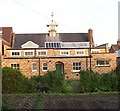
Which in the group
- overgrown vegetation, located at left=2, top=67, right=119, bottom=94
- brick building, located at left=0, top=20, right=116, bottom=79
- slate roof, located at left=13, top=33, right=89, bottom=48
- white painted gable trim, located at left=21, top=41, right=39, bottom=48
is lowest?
overgrown vegetation, located at left=2, top=67, right=119, bottom=94

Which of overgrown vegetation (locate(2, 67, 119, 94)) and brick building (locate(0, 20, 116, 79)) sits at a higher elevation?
brick building (locate(0, 20, 116, 79))

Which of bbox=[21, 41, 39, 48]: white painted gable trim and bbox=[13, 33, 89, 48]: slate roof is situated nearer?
bbox=[21, 41, 39, 48]: white painted gable trim

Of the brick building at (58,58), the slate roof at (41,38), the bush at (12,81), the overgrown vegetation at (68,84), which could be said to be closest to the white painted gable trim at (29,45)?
the brick building at (58,58)

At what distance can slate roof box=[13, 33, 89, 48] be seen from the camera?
172ft

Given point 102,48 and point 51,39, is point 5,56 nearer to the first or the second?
point 51,39

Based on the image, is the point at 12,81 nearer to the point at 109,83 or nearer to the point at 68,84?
the point at 68,84

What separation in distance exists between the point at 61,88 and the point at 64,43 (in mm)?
25584

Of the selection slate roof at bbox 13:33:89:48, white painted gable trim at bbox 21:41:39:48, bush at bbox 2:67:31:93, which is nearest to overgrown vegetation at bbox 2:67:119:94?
bush at bbox 2:67:31:93

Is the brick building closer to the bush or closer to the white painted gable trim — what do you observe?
the white painted gable trim

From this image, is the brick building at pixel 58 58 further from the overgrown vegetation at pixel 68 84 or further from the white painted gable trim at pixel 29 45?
the overgrown vegetation at pixel 68 84

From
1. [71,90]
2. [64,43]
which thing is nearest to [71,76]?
[64,43]

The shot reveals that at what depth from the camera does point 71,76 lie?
46.5 meters

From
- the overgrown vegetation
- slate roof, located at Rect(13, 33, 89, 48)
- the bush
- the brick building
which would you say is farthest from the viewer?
slate roof, located at Rect(13, 33, 89, 48)

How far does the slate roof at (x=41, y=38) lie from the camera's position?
52.3 meters
